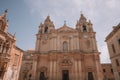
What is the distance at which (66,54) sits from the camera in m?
24.5

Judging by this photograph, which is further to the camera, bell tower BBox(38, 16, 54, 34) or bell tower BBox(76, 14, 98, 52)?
bell tower BBox(38, 16, 54, 34)

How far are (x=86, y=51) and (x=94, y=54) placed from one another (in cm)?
202

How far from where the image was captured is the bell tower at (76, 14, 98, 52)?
25.7m

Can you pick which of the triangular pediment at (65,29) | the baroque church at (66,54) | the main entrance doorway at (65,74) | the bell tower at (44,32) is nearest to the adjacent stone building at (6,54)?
the baroque church at (66,54)

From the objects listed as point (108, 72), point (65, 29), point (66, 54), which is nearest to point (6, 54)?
point (66, 54)

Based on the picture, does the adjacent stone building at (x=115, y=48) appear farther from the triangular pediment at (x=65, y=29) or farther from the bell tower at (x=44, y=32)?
the bell tower at (x=44, y=32)

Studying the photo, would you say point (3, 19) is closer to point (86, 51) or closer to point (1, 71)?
point (1, 71)

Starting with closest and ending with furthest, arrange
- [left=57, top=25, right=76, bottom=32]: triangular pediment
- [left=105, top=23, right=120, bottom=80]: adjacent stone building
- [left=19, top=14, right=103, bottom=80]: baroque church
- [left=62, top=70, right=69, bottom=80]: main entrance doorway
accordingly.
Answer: [left=105, top=23, right=120, bottom=80]: adjacent stone building < [left=19, top=14, right=103, bottom=80]: baroque church < [left=62, top=70, right=69, bottom=80]: main entrance doorway < [left=57, top=25, right=76, bottom=32]: triangular pediment

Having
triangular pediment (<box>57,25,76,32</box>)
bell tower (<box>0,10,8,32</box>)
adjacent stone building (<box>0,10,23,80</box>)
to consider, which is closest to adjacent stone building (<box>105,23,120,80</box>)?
triangular pediment (<box>57,25,76,32</box>)

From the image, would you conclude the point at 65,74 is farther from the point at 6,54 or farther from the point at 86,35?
the point at 6,54

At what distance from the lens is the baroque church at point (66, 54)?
2280 centimetres

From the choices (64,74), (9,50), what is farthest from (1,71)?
(64,74)

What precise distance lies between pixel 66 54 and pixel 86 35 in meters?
7.93

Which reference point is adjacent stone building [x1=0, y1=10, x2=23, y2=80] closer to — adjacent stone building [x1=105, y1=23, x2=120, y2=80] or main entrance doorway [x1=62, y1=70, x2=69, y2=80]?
main entrance doorway [x1=62, y1=70, x2=69, y2=80]
